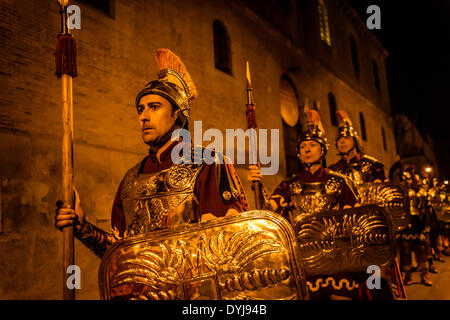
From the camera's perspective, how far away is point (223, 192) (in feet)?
8.06

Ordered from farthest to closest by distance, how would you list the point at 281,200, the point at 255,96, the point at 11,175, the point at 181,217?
the point at 255,96 < the point at 11,175 < the point at 281,200 < the point at 181,217

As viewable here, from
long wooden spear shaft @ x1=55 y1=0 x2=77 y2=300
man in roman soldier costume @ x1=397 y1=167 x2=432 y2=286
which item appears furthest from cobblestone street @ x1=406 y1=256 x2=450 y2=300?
long wooden spear shaft @ x1=55 y1=0 x2=77 y2=300

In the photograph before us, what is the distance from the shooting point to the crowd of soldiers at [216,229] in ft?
6.35

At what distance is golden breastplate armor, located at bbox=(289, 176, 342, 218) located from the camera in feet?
13.9

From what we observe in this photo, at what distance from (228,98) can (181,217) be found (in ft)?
27.9

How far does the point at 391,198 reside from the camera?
5500mm

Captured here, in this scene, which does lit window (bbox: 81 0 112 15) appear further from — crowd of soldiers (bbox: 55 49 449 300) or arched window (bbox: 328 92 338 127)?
arched window (bbox: 328 92 338 127)

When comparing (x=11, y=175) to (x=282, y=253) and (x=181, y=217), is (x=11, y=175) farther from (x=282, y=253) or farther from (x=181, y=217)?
(x=282, y=253)

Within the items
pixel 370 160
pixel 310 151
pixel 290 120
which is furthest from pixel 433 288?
pixel 290 120

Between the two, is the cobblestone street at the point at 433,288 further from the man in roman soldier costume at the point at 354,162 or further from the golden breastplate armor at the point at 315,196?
the golden breastplate armor at the point at 315,196

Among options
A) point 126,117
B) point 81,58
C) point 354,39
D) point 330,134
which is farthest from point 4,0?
point 354,39

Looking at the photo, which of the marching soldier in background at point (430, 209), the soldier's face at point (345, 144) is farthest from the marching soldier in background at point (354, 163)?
the marching soldier in background at point (430, 209)

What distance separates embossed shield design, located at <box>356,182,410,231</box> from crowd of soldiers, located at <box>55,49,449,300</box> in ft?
3.06

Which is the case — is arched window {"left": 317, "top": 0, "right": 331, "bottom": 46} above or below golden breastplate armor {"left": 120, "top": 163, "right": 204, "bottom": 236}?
above
